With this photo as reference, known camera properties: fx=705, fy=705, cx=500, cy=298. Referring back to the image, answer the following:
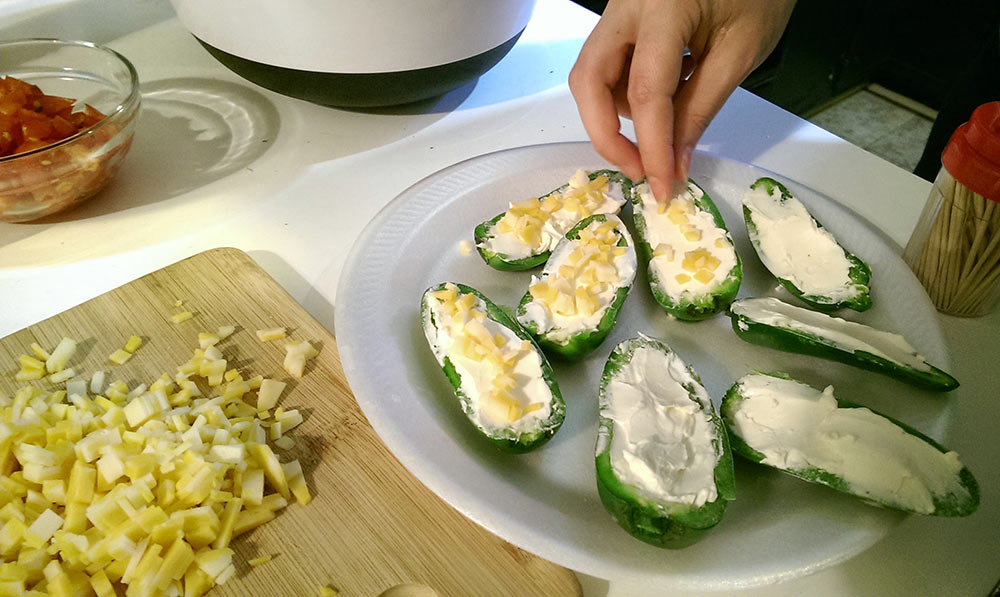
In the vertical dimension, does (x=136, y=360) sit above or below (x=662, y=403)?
below

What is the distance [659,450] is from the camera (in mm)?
635

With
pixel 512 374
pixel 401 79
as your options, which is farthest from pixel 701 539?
pixel 401 79

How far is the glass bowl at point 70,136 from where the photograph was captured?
935mm

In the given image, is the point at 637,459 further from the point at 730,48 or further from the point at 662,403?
the point at 730,48

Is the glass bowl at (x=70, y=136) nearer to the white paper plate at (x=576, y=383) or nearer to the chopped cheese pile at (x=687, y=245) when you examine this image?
the white paper plate at (x=576, y=383)

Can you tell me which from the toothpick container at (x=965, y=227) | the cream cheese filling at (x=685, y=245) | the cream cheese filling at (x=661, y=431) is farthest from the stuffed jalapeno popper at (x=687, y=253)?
the toothpick container at (x=965, y=227)

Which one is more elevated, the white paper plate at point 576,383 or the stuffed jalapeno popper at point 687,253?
the stuffed jalapeno popper at point 687,253

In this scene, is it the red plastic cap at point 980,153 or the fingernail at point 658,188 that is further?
the fingernail at point 658,188

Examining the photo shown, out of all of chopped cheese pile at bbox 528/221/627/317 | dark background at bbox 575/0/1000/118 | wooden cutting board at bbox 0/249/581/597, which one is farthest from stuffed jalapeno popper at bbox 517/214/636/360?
dark background at bbox 575/0/1000/118

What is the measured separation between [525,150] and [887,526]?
658mm

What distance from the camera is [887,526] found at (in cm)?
59

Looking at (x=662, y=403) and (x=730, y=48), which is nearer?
(x=662, y=403)

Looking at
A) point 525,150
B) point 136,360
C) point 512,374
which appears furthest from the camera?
point 525,150

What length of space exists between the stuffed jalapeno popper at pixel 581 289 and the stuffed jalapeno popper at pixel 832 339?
140mm
